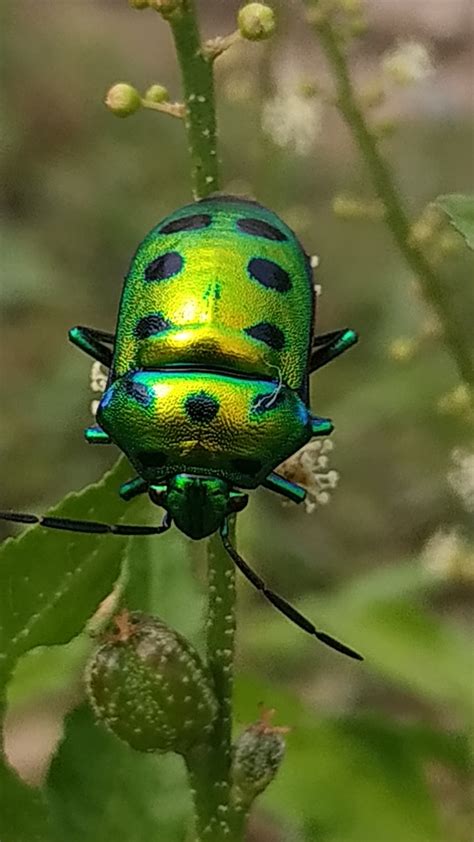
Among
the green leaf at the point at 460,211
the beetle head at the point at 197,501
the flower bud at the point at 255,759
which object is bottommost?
the flower bud at the point at 255,759

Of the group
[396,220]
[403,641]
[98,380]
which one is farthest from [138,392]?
[403,641]

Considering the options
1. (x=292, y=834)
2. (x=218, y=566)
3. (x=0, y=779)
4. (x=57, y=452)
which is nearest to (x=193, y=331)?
(x=218, y=566)

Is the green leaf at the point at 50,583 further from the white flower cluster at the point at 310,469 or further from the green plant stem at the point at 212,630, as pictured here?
the white flower cluster at the point at 310,469

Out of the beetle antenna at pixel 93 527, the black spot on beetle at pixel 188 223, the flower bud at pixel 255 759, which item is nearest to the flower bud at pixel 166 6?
the black spot on beetle at pixel 188 223

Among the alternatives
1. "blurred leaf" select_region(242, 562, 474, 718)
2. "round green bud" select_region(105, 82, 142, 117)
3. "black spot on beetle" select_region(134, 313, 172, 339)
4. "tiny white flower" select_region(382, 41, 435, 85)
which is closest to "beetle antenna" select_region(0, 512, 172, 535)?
"black spot on beetle" select_region(134, 313, 172, 339)

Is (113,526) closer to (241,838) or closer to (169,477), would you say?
(169,477)

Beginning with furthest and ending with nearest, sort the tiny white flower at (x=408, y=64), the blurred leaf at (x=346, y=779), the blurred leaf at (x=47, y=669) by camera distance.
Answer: the blurred leaf at (x=47, y=669) < the blurred leaf at (x=346, y=779) < the tiny white flower at (x=408, y=64)

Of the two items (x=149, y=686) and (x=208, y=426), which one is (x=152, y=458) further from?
(x=149, y=686)
